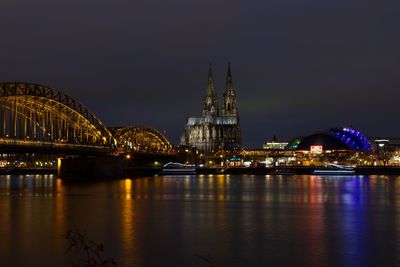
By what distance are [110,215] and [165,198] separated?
17.7 metres

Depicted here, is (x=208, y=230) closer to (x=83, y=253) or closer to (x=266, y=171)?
(x=83, y=253)

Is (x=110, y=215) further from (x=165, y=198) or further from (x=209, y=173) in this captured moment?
(x=209, y=173)

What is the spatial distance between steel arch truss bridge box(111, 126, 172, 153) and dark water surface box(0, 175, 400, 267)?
7234cm

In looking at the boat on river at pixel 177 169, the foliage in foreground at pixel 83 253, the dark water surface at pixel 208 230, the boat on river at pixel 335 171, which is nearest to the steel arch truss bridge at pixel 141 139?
the boat on river at pixel 177 169

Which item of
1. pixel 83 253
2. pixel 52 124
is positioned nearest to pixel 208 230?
pixel 83 253

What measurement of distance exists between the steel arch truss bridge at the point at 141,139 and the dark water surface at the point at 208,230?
7234cm

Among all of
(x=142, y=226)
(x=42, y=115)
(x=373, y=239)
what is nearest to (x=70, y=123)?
(x=42, y=115)

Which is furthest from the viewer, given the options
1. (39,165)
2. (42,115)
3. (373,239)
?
(39,165)

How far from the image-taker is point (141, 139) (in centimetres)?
16512

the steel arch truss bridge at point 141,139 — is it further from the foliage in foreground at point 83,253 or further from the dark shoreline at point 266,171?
the foliage in foreground at point 83,253

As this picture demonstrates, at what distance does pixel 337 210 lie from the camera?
53.5 metres

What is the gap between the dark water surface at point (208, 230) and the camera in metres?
30.5

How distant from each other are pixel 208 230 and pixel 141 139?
126 meters

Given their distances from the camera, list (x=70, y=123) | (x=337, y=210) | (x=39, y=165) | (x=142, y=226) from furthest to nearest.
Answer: (x=39, y=165), (x=70, y=123), (x=337, y=210), (x=142, y=226)
